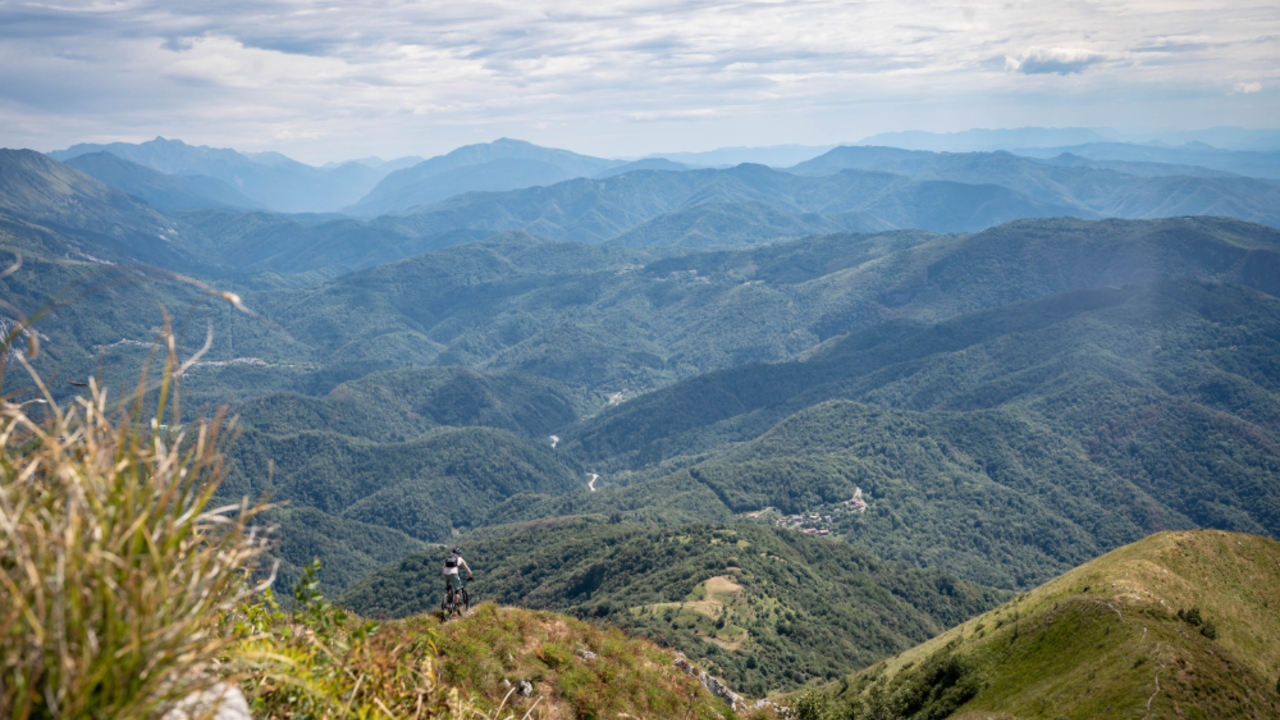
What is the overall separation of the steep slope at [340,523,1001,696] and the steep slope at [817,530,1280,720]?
2178cm

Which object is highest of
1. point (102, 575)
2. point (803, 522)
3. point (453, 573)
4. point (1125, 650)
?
point (102, 575)

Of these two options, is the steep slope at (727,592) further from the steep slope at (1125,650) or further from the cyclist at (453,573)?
the cyclist at (453,573)

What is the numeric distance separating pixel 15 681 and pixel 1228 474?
25682 centimetres

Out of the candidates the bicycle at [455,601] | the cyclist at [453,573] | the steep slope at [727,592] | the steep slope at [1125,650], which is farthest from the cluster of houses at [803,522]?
the cyclist at [453,573]

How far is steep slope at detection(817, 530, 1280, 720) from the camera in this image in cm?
3619

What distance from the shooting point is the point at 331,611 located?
9805 mm

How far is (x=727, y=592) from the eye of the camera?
97.4 m

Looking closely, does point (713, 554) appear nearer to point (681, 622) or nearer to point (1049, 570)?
point (681, 622)

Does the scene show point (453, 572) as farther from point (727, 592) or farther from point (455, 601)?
point (727, 592)

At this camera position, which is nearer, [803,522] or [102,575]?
[102,575]

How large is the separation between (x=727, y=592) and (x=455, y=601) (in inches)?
3169

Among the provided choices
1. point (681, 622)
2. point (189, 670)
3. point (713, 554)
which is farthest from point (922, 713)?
point (713, 554)

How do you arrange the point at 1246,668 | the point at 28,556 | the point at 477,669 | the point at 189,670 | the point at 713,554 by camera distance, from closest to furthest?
the point at 28,556, the point at 189,670, the point at 477,669, the point at 1246,668, the point at 713,554

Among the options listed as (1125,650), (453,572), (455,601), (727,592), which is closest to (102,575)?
(453,572)
